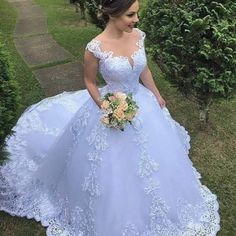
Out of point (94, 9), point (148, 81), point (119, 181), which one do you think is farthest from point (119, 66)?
point (94, 9)

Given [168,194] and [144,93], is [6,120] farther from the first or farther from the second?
[168,194]

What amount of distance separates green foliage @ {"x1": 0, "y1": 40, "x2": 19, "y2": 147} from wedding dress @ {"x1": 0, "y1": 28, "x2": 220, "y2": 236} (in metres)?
0.76

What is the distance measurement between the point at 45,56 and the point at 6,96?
526 cm

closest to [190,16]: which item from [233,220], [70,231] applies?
[233,220]

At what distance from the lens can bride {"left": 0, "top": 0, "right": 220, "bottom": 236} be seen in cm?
507

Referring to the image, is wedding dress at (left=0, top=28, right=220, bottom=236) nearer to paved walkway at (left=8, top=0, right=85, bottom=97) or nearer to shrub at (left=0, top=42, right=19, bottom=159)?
shrub at (left=0, top=42, right=19, bottom=159)

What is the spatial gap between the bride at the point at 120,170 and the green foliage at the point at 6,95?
766 millimetres

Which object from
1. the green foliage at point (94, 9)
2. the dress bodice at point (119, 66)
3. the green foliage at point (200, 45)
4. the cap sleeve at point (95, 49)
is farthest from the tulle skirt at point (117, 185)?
the green foliage at point (94, 9)

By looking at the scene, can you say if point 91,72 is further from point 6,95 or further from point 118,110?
point 6,95

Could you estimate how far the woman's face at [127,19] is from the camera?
15.4 feet

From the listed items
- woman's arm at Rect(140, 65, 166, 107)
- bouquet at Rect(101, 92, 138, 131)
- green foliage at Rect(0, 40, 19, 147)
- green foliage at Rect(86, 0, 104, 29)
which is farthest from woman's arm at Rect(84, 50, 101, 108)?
green foliage at Rect(86, 0, 104, 29)

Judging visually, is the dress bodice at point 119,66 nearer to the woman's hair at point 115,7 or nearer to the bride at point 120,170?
the bride at point 120,170

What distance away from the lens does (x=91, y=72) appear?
516 centimetres

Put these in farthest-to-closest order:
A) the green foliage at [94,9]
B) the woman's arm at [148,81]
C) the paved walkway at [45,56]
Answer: the green foliage at [94,9]
the paved walkway at [45,56]
the woman's arm at [148,81]
